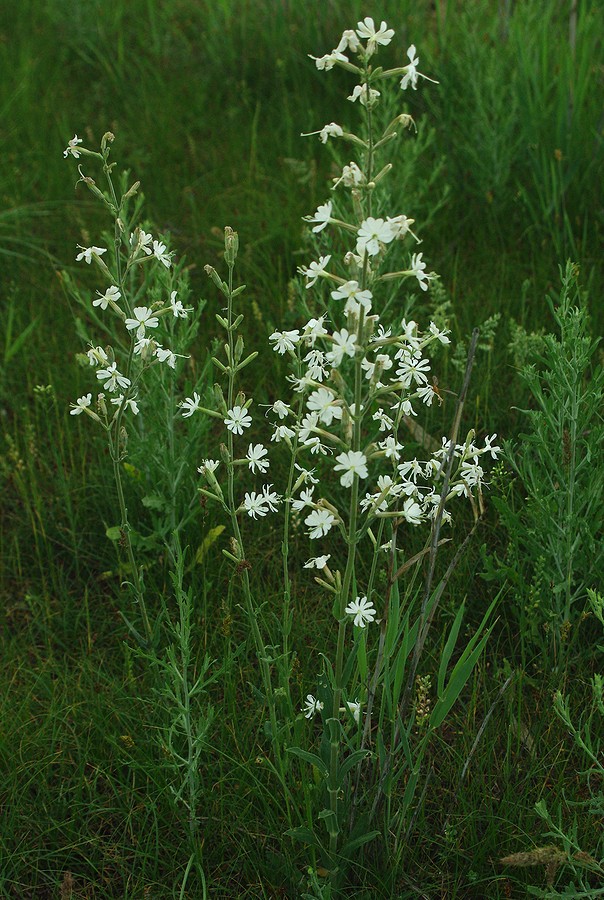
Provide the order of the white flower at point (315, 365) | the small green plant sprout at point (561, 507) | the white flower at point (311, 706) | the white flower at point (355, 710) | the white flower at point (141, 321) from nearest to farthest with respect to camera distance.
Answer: the white flower at point (315, 365) → the white flower at point (355, 710) → the white flower at point (311, 706) → the white flower at point (141, 321) → the small green plant sprout at point (561, 507)

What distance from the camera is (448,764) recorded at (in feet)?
6.51

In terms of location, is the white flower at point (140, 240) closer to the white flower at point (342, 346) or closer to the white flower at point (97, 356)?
the white flower at point (97, 356)

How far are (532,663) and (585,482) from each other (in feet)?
1.62

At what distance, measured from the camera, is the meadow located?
5.67 ft

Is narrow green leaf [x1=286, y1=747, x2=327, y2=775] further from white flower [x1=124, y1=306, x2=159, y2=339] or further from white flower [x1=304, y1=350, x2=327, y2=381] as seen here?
white flower [x1=124, y1=306, x2=159, y2=339]

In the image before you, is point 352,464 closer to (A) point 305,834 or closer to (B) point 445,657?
(B) point 445,657

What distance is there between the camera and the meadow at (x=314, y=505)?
5.67 ft

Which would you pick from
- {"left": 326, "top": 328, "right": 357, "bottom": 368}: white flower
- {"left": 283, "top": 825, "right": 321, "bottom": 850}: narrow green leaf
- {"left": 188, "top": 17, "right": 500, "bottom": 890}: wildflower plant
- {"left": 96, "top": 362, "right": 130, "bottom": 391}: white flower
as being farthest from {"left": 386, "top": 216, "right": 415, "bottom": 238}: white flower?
{"left": 283, "top": 825, "right": 321, "bottom": 850}: narrow green leaf

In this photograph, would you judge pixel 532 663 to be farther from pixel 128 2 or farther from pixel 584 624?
pixel 128 2

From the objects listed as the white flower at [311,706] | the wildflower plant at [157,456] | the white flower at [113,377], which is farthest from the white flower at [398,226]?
the white flower at [311,706]

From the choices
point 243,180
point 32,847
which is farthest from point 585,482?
point 243,180

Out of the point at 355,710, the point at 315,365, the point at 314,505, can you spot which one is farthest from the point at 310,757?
the point at 315,365

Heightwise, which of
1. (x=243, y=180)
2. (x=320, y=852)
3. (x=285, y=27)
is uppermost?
(x=285, y=27)

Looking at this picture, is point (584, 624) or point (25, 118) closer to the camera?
point (584, 624)
